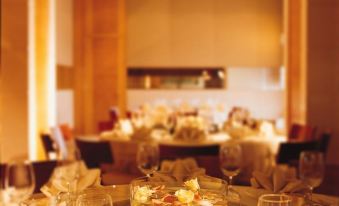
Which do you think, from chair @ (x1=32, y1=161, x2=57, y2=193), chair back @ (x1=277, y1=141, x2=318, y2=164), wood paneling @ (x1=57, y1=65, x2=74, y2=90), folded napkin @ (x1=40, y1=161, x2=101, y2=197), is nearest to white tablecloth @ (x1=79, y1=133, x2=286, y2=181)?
chair back @ (x1=277, y1=141, x2=318, y2=164)

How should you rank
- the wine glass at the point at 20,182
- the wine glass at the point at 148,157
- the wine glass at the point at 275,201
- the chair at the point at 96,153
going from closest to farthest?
the wine glass at the point at 275,201 < the wine glass at the point at 148,157 < the wine glass at the point at 20,182 < the chair at the point at 96,153

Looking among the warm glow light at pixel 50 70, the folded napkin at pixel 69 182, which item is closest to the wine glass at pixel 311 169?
the folded napkin at pixel 69 182

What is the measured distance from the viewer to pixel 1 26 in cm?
606

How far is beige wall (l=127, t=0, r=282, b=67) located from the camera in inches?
534

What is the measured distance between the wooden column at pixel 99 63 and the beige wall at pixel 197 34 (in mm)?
1212

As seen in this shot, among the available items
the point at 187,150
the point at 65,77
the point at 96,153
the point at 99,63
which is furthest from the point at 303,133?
the point at 99,63

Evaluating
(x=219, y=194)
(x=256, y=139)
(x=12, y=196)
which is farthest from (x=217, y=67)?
(x=219, y=194)

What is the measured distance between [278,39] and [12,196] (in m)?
11.1

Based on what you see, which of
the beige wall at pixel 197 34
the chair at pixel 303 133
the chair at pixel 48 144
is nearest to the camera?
the chair at pixel 303 133

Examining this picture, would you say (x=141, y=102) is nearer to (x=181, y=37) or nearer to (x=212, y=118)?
(x=181, y=37)

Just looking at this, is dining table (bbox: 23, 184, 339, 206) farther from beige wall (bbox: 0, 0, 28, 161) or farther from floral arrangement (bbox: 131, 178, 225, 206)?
beige wall (bbox: 0, 0, 28, 161)

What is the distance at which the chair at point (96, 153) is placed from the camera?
511cm

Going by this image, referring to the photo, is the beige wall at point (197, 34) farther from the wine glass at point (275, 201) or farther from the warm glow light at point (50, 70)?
the wine glass at point (275, 201)

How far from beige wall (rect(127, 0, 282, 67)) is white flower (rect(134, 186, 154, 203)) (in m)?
12.1
